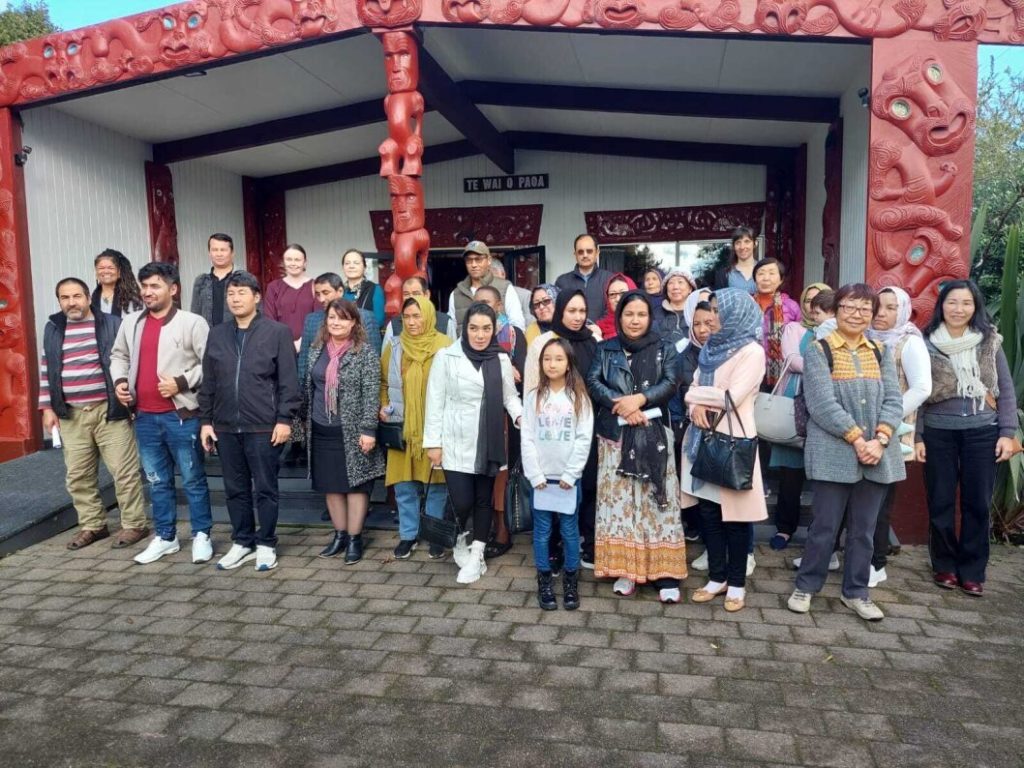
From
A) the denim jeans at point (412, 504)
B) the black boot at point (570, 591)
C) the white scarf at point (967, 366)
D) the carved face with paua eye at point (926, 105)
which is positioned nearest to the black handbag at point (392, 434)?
the denim jeans at point (412, 504)

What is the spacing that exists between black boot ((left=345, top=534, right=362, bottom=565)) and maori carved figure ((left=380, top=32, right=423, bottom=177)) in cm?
246

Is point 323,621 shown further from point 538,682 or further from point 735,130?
point 735,130

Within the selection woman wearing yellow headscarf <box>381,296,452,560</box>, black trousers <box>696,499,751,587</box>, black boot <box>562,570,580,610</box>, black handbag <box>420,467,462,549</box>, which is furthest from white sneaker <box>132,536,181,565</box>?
black trousers <box>696,499,751,587</box>

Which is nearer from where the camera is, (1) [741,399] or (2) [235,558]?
(1) [741,399]

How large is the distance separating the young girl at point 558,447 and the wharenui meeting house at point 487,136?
1898 mm

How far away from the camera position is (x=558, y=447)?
3486 mm

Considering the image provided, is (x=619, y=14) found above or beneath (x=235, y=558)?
above

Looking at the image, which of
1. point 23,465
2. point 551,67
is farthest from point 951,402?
point 23,465

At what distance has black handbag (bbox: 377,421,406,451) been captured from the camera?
409cm

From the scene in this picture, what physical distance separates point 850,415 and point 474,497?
1.91 m

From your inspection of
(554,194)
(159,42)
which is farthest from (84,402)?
(554,194)

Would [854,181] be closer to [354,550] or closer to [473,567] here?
[473,567]

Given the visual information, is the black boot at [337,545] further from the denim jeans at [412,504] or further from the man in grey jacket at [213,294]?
the man in grey jacket at [213,294]

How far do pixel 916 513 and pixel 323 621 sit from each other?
11.4 feet
